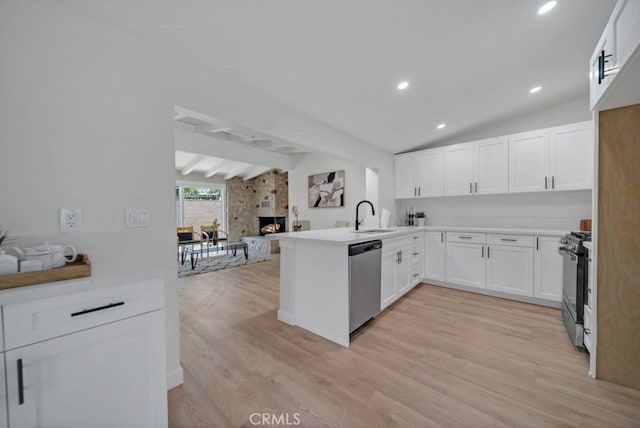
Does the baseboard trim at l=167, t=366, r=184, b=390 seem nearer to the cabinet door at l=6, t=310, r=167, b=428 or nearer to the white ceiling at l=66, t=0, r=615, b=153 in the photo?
the cabinet door at l=6, t=310, r=167, b=428

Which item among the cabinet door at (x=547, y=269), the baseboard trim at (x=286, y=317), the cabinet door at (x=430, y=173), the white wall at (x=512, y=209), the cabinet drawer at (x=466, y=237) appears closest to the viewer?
the baseboard trim at (x=286, y=317)

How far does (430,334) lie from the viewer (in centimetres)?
230

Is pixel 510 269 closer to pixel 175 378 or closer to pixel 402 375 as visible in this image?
pixel 402 375

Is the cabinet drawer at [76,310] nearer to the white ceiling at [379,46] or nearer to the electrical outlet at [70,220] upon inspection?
the electrical outlet at [70,220]

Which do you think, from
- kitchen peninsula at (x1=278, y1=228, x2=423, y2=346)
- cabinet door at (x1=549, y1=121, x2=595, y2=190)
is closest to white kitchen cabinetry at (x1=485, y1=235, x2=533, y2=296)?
cabinet door at (x1=549, y1=121, x2=595, y2=190)

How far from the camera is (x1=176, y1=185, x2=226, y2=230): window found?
7.91 metres

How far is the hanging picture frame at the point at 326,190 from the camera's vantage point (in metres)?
5.79

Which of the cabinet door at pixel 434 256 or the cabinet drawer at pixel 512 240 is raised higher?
the cabinet drawer at pixel 512 240

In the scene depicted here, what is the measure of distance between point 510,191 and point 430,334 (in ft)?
7.69

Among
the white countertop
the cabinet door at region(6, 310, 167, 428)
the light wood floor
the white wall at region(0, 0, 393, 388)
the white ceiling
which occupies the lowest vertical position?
the light wood floor

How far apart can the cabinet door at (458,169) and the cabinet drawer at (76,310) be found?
392cm

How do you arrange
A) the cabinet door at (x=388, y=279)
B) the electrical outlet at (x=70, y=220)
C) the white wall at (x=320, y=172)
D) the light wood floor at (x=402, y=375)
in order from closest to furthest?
the electrical outlet at (x=70, y=220) → the light wood floor at (x=402, y=375) → the cabinet door at (x=388, y=279) → the white wall at (x=320, y=172)

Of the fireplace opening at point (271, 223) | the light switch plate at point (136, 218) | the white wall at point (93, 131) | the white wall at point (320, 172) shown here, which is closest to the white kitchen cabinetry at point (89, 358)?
the white wall at point (93, 131)

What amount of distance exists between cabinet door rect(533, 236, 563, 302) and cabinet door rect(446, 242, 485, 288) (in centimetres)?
55
